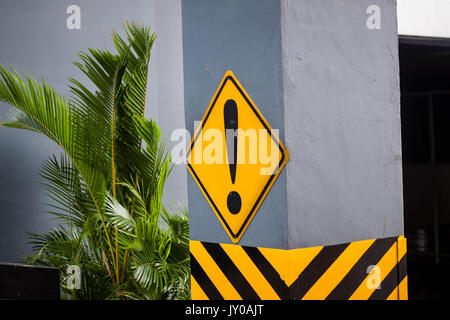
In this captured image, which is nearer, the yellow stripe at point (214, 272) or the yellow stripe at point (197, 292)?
the yellow stripe at point (214, 272)

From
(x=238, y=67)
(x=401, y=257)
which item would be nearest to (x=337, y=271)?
(x=401, y=257)

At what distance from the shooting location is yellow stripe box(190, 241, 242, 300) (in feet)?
8.37

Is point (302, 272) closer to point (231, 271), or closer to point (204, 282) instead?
point (231, 271)

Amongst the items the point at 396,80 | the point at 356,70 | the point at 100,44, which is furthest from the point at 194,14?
the point at 100,44

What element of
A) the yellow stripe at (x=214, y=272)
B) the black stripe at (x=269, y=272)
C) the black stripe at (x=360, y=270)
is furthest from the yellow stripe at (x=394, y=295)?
the yellow stripe at (x=214, y=272)

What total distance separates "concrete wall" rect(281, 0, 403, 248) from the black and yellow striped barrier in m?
0.06

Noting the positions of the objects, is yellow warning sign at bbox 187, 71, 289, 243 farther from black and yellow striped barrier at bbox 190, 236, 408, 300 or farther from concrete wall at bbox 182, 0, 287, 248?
black and yellow striped barrier at bbox 190, 236, 408, 300

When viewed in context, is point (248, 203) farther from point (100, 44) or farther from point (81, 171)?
point (100, 44)

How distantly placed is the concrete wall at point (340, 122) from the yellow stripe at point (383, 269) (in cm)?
9

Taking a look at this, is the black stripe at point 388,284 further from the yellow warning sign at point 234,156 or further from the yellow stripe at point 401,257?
the yellow warning sign at point 234,156

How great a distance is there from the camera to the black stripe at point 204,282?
8.60 ft

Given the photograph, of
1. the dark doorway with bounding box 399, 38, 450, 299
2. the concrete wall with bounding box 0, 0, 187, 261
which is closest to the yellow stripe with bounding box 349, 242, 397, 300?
the concrete wall with bounding box 0, 0, 187, 261

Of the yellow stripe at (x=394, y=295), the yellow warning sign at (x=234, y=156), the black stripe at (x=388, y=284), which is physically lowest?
the yellow stripe at (x=394, y=295)

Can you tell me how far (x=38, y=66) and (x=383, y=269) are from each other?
4728 mm
